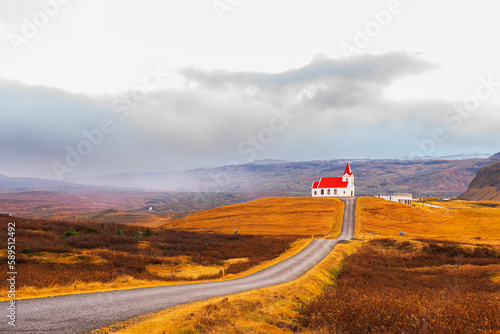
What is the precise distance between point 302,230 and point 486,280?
42687 mm

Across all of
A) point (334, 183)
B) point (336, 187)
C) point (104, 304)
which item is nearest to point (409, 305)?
point (104, 304)

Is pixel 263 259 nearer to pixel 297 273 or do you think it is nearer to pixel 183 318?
pixel 297 273

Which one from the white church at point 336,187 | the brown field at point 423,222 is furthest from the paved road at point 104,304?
the white church at point 336,187

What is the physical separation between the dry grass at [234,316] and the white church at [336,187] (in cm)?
8431

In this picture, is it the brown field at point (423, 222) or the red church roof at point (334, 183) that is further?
the red church roof at point (334, 183)

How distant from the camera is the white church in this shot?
9506cm

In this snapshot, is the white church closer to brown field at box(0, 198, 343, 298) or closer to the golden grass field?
the golden grass field

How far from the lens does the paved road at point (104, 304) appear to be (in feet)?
30.9

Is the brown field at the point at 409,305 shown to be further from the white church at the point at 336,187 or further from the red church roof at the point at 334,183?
the red church roof at the point at 334,183

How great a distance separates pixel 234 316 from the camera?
10.7m

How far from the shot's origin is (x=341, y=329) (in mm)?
8969

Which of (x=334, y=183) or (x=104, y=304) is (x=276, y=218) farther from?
(x=104, y=304)

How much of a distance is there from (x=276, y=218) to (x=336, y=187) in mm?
31574

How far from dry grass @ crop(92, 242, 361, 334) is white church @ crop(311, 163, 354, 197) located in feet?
277
